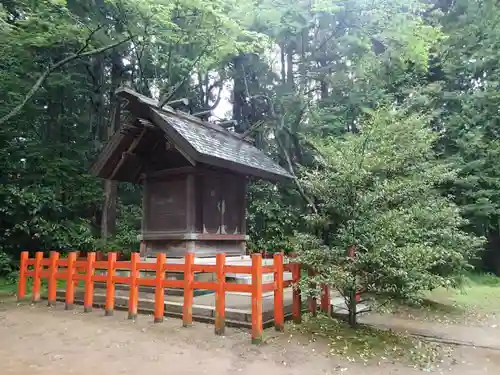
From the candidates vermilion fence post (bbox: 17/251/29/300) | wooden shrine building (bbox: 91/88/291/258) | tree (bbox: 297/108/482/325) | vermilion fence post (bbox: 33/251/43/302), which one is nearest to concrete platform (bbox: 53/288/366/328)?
vermilion fence post (bbox: 33/251/43/302)

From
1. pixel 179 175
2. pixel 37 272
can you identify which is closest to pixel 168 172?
pixel 179 175

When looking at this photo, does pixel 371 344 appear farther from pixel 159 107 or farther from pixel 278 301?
pixel 159 107

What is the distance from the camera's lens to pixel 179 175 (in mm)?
10734

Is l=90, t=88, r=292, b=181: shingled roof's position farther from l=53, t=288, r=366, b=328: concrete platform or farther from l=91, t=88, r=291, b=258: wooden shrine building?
l=53, t=288, r=366, b=328: concrete platform

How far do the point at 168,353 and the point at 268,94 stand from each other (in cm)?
1424

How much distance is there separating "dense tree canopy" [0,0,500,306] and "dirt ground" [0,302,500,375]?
12.8ft

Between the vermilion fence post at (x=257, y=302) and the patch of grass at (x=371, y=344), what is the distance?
3.34ft

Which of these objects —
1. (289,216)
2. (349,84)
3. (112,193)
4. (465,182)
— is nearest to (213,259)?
(289,216)

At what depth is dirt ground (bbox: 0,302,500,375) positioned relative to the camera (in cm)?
518

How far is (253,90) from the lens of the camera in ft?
62.7

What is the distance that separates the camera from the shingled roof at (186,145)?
939 cm

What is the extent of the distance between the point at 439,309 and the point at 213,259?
6.14 m

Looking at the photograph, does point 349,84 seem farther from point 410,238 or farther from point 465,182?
point 410,238

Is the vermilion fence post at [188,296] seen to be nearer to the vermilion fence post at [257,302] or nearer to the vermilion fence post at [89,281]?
the vermilion fence post at [257,302]
